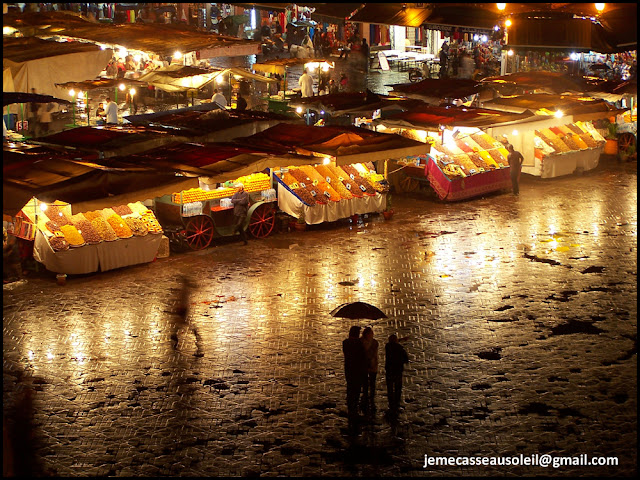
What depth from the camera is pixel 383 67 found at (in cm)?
3828

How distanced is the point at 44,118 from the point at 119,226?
324 inches

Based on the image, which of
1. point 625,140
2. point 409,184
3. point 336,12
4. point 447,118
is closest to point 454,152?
point 447,118

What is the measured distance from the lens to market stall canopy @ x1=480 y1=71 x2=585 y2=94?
93.4 feet

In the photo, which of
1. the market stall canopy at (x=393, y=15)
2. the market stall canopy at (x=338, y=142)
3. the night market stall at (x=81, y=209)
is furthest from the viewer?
the market stall canopy at (x=393, y=15)

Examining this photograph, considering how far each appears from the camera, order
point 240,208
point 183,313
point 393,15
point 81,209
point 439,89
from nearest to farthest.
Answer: point 183,313 < point 81,209 < point 240,208 < point 439,89 < point 393,15

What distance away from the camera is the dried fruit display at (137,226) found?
15.8 m

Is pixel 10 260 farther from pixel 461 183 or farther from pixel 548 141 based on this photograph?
pixel 548 141

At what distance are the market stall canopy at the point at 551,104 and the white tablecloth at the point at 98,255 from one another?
41.2ft

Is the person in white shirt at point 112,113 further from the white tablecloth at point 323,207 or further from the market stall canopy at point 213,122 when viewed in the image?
the white tablecloth at point 323,207

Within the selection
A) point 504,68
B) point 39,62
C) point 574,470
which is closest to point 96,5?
point 504,68

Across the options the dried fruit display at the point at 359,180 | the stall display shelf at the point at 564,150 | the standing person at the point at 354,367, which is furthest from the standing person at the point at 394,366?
the stall display shelf at the point at 564,150

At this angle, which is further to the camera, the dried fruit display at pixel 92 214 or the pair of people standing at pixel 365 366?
the dried fruit display at pixel 92 214

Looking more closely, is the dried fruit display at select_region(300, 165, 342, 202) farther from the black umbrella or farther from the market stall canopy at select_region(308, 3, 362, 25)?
the market stall canopy at select_region(308, 3, 362, 25)

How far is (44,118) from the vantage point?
22625 millimetres
